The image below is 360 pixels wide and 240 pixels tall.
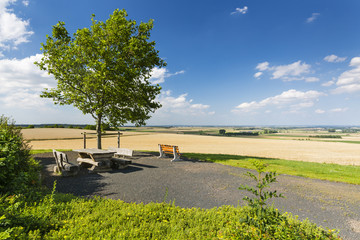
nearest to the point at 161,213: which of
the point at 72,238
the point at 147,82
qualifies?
the point at 72,238

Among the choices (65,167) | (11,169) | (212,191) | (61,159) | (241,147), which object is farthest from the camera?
(241,147)

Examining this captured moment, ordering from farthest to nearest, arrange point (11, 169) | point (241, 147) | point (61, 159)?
point (241, 147) < point (61, 159) < point (11, 169)

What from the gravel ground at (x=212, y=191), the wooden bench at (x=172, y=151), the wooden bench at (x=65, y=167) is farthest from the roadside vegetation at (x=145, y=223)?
the wooden bench at (x=172, y=151)

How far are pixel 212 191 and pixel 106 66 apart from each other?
12.9m

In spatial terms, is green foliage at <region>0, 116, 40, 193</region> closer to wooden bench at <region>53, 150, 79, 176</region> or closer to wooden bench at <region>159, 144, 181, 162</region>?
wooden bench at <region>53, 150, 79, 176</region>

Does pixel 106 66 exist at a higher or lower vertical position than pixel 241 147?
higher

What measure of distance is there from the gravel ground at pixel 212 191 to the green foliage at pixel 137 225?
115 centimetres

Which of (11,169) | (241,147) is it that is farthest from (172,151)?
(241,147)

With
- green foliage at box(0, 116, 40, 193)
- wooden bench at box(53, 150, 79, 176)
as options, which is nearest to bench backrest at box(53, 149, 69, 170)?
wooden bench at box(53, 150, 79, 176)

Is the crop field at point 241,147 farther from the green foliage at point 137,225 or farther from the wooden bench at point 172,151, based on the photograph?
the wooden bench at point 172,151

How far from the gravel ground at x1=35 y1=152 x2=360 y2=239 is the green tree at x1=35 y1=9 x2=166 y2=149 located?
7.72 meters

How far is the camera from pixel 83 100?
16.8 metres

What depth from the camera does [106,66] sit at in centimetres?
1504

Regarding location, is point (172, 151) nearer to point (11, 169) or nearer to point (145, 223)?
point (11, 169)
